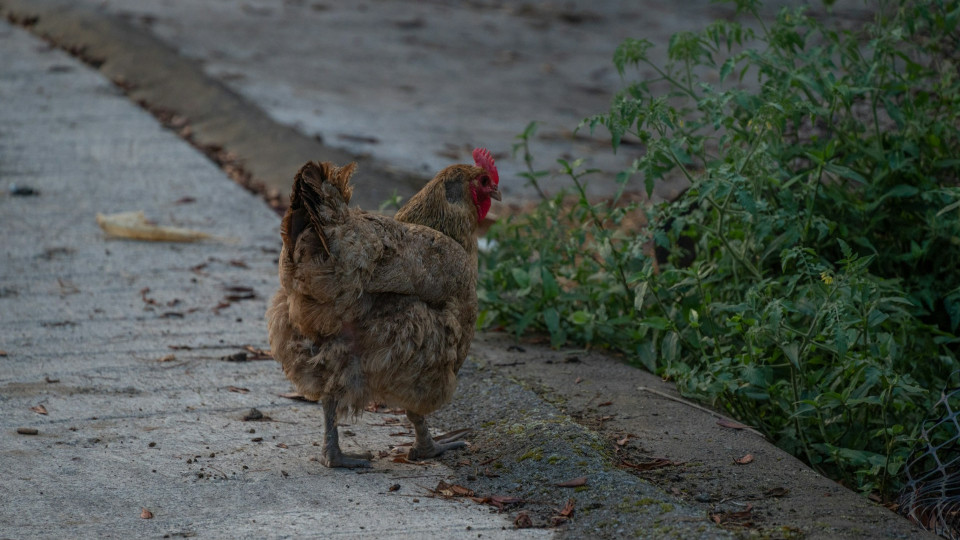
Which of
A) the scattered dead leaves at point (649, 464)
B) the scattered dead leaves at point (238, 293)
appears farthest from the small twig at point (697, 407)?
the scattered dead leaves at point (238, 293)

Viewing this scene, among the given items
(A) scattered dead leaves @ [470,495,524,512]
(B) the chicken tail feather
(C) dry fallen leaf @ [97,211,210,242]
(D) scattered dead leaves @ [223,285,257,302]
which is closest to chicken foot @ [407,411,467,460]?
(A) scattered dead leaves @ [470,495,524,512]

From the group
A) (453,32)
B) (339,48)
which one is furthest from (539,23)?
(339,48)

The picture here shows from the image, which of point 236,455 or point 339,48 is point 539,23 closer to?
point 339,48

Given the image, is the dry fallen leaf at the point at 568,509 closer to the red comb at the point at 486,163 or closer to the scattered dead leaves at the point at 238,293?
the red comb at the point at 486,163

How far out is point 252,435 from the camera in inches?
168

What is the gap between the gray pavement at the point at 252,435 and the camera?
3445 mm

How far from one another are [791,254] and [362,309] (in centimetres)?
179

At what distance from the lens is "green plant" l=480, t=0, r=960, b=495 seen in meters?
4.20

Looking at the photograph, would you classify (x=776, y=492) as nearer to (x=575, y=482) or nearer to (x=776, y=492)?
(x=776, y=492)

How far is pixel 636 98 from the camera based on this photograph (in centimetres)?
466

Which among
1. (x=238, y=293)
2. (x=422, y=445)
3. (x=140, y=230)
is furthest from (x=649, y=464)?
(x=140, y=230)

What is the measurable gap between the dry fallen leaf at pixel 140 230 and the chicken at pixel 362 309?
297cm

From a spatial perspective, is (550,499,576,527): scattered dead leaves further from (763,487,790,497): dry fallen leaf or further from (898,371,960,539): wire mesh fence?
(898,371,960,539): wire mesh fence

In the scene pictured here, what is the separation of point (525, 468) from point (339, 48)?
381 inches
